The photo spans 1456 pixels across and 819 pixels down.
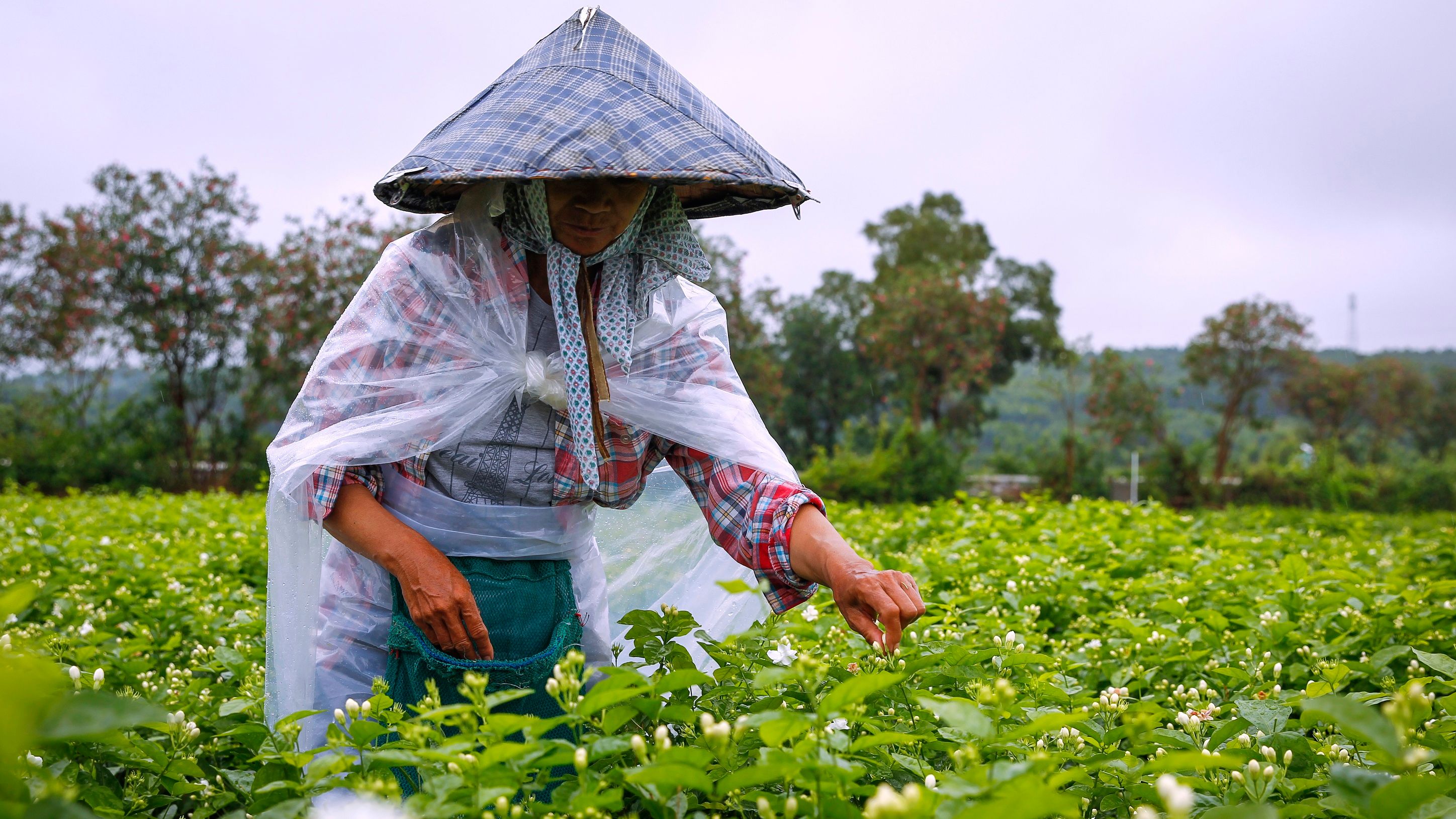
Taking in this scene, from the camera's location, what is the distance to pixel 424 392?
6.30 feet

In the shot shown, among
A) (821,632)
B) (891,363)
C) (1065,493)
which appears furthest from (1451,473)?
(821,632)

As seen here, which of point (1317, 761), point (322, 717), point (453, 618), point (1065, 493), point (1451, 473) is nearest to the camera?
point (1317, 761)

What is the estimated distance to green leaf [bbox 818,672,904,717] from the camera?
1010 mm

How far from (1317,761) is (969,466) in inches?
680

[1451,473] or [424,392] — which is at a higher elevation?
[424,392]

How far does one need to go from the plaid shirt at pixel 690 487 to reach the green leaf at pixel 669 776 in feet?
3.12

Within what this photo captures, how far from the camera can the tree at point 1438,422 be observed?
32.9 m

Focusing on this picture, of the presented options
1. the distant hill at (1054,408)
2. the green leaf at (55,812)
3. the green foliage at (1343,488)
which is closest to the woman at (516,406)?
the green leaf at (55,812)

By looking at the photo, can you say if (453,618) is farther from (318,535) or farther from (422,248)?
(422,248)

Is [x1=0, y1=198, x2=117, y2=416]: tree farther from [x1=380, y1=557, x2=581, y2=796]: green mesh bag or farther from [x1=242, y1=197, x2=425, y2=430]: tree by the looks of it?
[x1=380, y1=557, x2=581, y2=796]: green mesh bag

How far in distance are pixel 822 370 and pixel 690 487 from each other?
21.4 meters

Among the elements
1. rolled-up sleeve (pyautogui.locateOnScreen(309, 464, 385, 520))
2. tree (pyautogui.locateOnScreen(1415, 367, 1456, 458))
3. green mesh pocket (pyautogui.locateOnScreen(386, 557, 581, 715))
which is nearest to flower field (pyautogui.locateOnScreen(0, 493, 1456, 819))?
green mesh pocket (pyautogui.locateOnScreen(386, 557, 581, 715))

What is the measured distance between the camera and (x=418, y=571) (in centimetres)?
179

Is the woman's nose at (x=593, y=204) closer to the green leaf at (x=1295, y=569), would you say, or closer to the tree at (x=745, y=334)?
the green leaf at (x=1295, y=569)
